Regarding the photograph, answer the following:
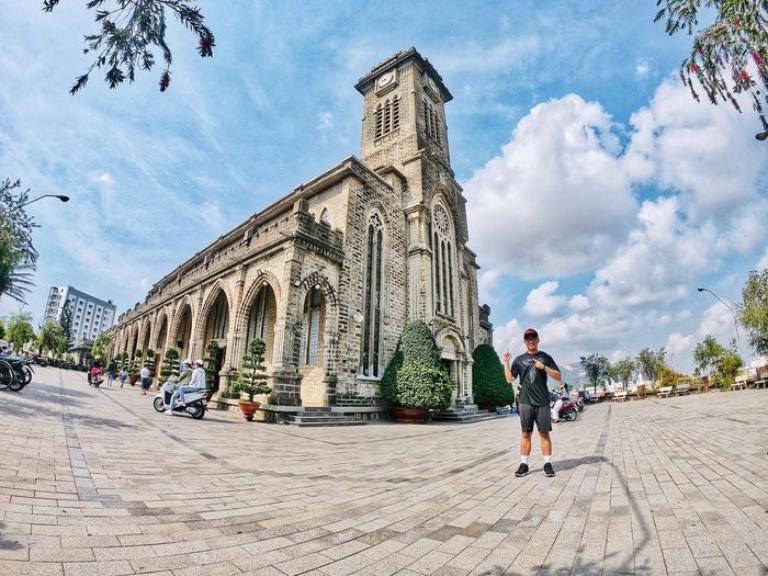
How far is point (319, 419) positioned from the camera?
11.8 m

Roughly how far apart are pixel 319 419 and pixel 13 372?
8.86 metres

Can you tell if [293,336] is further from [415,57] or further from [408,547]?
[415,57]

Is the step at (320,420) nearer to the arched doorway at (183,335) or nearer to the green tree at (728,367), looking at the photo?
the arched doorway at (183,335)

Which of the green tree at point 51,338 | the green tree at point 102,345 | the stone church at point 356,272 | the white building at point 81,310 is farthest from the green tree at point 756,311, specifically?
the white building at point 81,310

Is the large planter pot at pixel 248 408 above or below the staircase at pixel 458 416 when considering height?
above

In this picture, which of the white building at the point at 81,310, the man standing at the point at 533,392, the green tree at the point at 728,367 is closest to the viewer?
the man standing at the point at 533,392

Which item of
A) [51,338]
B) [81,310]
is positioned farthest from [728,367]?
[81,310]

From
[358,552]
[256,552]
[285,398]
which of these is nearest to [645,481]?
[358,552]

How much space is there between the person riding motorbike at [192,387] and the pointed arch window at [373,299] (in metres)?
6.31

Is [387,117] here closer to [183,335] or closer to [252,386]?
[252,386]

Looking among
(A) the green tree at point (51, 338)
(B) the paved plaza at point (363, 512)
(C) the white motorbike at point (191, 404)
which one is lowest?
(B) the paved plaza at point (363, 512)

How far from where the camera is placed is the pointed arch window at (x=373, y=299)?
15.7 m

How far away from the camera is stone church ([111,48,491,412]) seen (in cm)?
1378

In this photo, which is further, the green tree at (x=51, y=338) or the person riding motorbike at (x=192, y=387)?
the green tree at (x=51, y=338)
